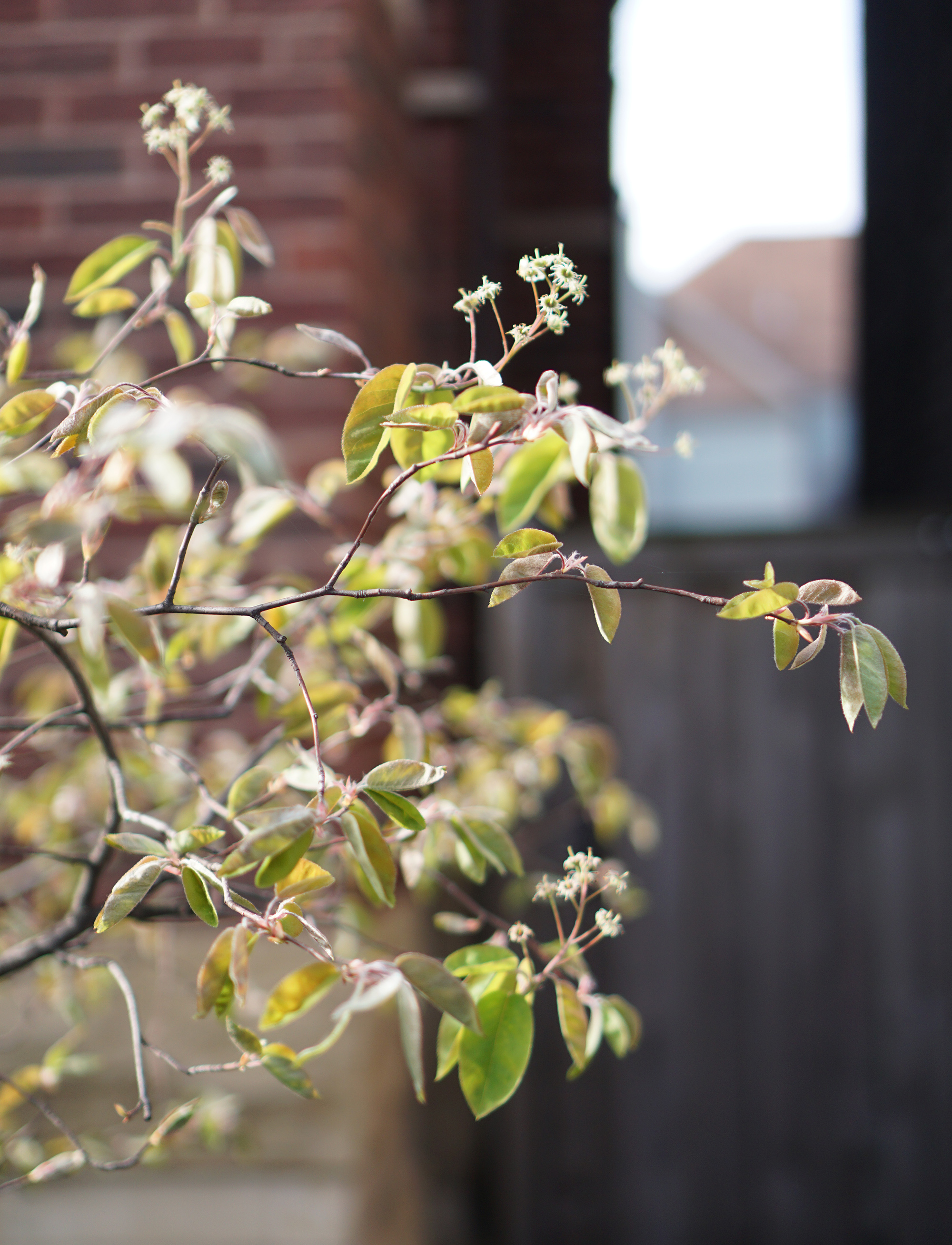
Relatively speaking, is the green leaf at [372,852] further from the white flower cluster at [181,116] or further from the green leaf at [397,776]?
the white flower cluster at [181,116]

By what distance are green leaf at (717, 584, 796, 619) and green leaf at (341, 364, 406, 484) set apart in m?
0.20

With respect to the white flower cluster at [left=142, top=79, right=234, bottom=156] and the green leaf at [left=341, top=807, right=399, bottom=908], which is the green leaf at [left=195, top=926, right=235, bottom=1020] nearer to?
the green leaf at [left=341, top=807, right=399, bottom=908]

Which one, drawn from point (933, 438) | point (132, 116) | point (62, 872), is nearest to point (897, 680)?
point (62, 872)

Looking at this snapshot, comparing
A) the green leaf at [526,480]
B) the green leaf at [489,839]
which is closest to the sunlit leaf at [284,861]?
the green leaf at [489,839]

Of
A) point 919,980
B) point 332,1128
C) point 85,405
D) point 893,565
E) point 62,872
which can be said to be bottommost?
point 919,980

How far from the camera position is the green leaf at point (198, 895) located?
483mm

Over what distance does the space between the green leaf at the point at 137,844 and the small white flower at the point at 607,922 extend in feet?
0.81

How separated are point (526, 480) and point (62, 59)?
1302 millimetres

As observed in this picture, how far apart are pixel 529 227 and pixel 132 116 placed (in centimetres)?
182

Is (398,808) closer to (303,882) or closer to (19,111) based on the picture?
(303,882)

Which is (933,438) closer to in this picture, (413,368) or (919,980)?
(919,980)

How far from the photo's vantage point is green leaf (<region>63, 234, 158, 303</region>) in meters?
0.72

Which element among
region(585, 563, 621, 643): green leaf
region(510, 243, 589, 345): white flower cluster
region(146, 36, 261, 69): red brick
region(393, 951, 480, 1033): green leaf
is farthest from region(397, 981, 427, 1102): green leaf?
region(146, 36, 261, 69): red brick

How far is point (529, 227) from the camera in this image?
3064 millimetres
